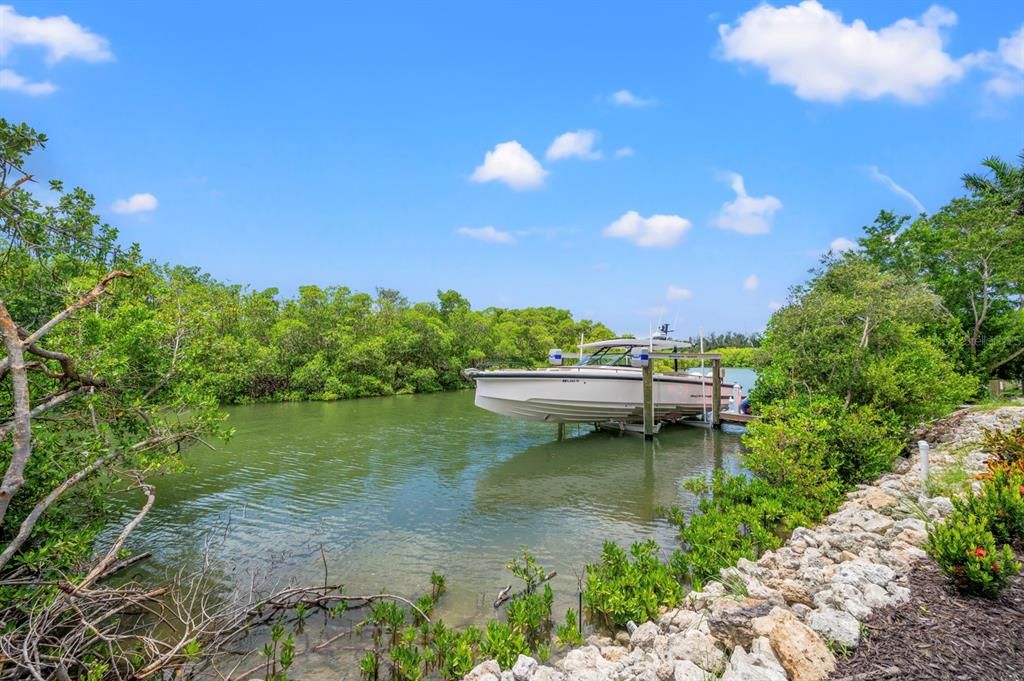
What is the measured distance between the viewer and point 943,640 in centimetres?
313

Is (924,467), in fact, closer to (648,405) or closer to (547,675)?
(547,675)

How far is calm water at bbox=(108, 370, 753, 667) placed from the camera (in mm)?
6566

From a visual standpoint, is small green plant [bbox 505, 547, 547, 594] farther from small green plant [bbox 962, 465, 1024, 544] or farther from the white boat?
the white boat

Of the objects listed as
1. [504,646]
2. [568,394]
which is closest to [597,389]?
[568,394]

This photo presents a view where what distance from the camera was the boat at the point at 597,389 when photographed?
47.4ft

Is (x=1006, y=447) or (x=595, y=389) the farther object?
(x=595, y=389)

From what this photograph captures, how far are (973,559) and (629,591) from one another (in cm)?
284

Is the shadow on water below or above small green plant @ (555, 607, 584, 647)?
below

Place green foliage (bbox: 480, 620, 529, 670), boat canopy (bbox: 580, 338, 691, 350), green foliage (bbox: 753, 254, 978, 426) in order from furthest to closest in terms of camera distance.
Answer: boat canopy (bbox: 580, 338, 691, 350) < green foliage (bbox: 753, 254, 978, 426) < green foliage (bbox: 480, 620, 529, 670)

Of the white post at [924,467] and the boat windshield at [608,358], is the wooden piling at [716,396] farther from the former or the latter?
the white post at [924,467]

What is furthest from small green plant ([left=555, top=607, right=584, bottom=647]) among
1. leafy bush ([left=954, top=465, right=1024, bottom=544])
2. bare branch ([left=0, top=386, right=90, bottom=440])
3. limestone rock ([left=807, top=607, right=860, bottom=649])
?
bare branch ([left=0, top=386, right=90, bottom=440])

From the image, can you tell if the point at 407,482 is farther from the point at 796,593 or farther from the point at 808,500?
the point at 796,593

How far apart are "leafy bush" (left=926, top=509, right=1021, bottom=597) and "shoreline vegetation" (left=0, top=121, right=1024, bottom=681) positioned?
70 millimetres

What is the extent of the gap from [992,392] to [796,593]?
16197 mm
